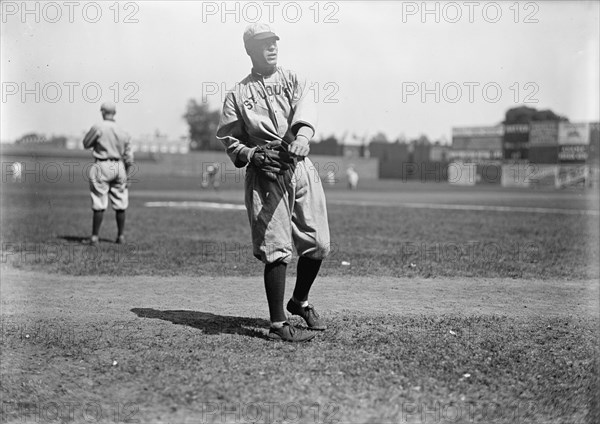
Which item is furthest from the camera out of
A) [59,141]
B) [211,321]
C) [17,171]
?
[59,141]

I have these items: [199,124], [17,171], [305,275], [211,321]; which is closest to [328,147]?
[199,124]

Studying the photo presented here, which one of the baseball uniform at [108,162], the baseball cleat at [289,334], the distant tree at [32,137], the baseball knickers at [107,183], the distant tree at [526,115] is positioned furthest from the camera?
the distant tree at [526,115]

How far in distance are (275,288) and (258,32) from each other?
1659mm

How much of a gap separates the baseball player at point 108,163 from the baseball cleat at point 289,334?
6.51m

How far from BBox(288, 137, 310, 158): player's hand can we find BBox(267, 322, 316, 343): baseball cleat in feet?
3.63

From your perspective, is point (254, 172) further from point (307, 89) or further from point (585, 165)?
point (585, 165)

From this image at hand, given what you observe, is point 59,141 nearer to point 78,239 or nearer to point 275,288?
point 78,239

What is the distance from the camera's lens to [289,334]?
4.36m

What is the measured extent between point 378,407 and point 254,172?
1850 mm

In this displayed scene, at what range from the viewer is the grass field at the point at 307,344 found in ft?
10.7

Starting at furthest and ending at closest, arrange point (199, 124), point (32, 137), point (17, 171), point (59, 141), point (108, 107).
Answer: point (199, 124) < point (59, 141) < point (17, 171) < point (32, 137) < point (108, 107)

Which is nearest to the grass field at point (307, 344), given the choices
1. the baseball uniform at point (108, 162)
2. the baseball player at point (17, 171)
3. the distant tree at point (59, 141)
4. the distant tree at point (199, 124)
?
the baseball uniform at point (108, 162)

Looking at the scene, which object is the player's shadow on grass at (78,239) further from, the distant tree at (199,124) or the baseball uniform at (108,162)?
the distant tree at (199,124)

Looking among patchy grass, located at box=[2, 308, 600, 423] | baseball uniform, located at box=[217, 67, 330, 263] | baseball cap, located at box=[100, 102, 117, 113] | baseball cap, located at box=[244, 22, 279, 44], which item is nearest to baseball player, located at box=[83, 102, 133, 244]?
baseball cap, located at box=[100, 102, 117, 113]
